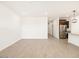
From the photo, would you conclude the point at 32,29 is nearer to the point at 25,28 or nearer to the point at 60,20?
the point at 25,28

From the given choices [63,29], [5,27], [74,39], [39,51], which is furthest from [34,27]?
[39,51]

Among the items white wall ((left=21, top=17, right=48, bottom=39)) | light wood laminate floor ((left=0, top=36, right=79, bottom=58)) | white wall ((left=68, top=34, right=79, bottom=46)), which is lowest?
light wood laminate floor ((left=0, top=36, right=79, bottom=58))

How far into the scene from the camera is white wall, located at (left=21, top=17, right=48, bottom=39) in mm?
13239

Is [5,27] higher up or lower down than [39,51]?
higher up

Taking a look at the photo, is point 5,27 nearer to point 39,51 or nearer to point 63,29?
point 39,51

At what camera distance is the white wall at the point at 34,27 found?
13239 millimetres

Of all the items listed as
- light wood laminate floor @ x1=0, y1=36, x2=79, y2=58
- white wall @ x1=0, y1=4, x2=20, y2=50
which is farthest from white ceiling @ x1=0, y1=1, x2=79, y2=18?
light wood laminate floor @ x1=0, y1=36, x2=79, y2=58

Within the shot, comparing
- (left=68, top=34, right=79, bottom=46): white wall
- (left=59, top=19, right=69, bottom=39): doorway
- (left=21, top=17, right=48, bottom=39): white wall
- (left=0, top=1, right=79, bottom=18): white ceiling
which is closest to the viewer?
(left=0, top=1, right=79, bottom=18): white ceiling

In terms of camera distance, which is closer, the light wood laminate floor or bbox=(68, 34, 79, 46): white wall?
the light wood laminate floor

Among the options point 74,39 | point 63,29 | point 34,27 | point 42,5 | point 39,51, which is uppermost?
point 42,5

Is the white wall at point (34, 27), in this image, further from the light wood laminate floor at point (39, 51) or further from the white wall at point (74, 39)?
the light wood laminate floor at point (39, 51)

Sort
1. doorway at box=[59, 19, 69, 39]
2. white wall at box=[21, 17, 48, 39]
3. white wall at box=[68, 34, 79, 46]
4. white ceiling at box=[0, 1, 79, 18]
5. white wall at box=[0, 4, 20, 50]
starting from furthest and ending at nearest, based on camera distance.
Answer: doorway at box=[59, 19, 69, 39]
white wall at box=[21, 17, 48, 39]
white wall at box=[68, 34, 79, 46]
white wall at box=[0, 4, 20, 50]
white ceiling at box=[0, 1, 79, 18]

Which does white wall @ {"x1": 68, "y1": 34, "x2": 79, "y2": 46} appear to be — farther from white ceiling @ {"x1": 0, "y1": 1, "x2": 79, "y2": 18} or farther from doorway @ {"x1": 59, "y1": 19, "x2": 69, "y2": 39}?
doorway @ {"x1": 59, "y1": 19, "x2": 69, "y2": 39}

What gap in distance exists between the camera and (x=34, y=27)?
13375 millimetres
